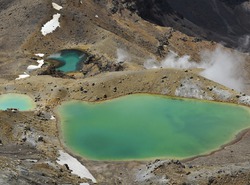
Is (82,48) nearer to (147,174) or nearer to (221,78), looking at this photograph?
(221,78)

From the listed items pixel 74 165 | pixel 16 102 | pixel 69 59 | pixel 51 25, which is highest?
pixel 51 25

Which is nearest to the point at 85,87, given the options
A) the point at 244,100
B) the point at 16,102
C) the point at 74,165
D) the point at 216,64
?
the point at 16,102

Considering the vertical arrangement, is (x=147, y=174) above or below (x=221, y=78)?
below

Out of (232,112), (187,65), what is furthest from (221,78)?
(232,112)

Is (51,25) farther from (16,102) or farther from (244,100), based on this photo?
(244,100)

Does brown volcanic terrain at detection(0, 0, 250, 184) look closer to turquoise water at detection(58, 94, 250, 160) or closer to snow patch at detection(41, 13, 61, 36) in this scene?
snow patch at detection(41, 13, 61, 36)

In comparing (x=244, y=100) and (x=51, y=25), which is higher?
(x=51, y=25)

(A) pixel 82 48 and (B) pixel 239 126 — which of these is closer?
(B) pixel 239 126

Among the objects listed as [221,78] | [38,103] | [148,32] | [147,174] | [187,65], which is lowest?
[147,174]
